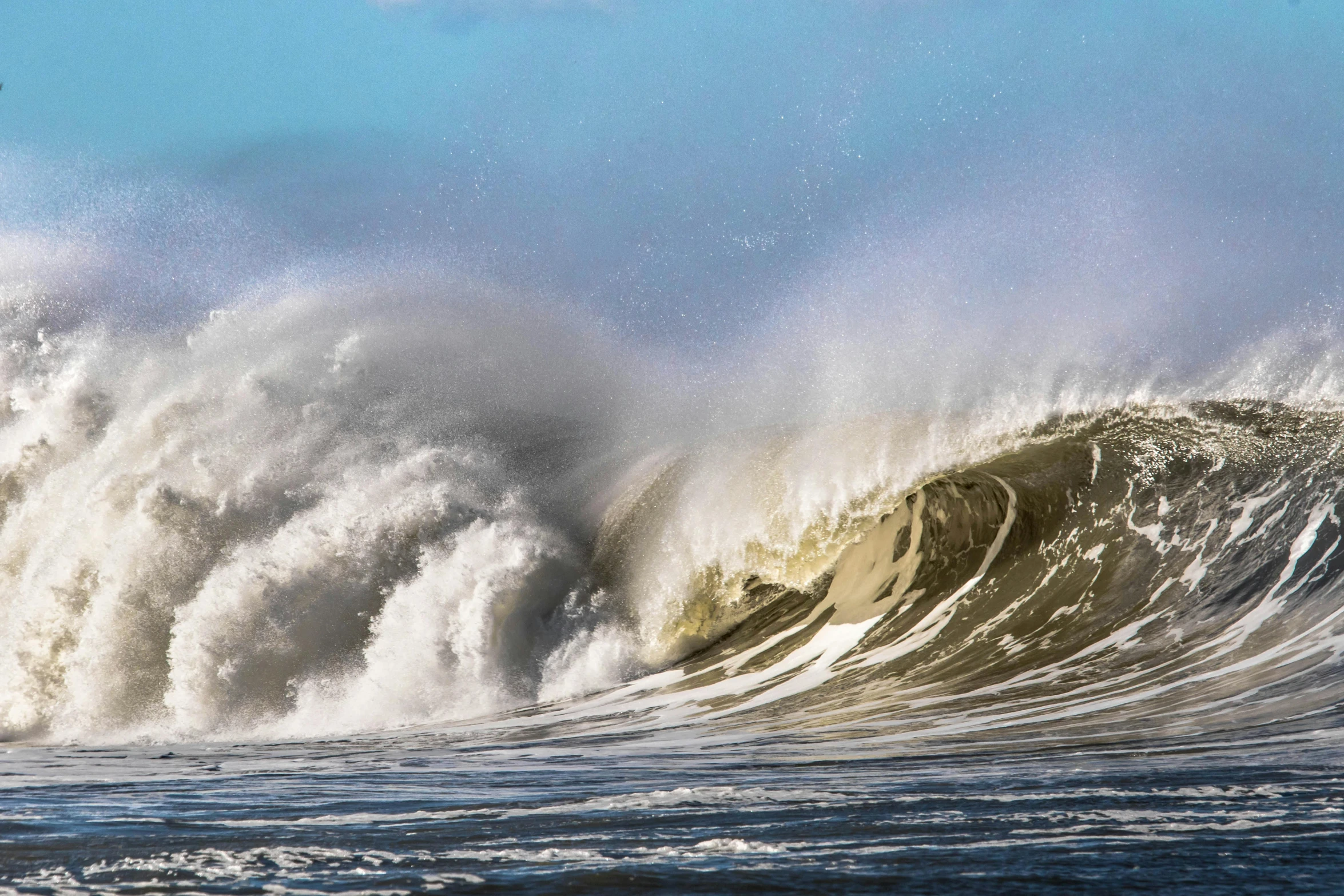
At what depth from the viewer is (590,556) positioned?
39.1ft

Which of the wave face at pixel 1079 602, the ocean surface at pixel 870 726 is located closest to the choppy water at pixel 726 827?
the ocean surface at pixel 870 726

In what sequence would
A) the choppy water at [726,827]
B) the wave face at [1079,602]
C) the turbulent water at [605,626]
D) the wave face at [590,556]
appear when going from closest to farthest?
the choppy water at [726,827]
the turbulent water at [605,626]
the wave face at [1079,602]
the wave face at [590,556]

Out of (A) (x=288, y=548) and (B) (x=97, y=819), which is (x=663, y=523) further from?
(B) (x=97, y=819)

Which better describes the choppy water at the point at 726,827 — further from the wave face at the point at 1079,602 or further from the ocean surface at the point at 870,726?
the wave face at the point at 1079,602

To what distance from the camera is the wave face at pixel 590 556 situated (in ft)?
29.5

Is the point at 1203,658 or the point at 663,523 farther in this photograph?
the point at 663,523

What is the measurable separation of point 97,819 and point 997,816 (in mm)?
3511

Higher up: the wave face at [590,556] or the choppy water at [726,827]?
the wave face at [590,556]

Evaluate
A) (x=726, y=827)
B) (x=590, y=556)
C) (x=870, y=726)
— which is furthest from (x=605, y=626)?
(x=726, y=827)

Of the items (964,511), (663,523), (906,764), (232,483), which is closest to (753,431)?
(663,523)

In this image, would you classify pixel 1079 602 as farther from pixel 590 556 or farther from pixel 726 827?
pixel 726 827

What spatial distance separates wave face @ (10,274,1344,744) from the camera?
8992mm

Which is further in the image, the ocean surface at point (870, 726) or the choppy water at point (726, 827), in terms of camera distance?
the ocean surface at point (870, 726)

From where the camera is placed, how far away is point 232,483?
493 inches
